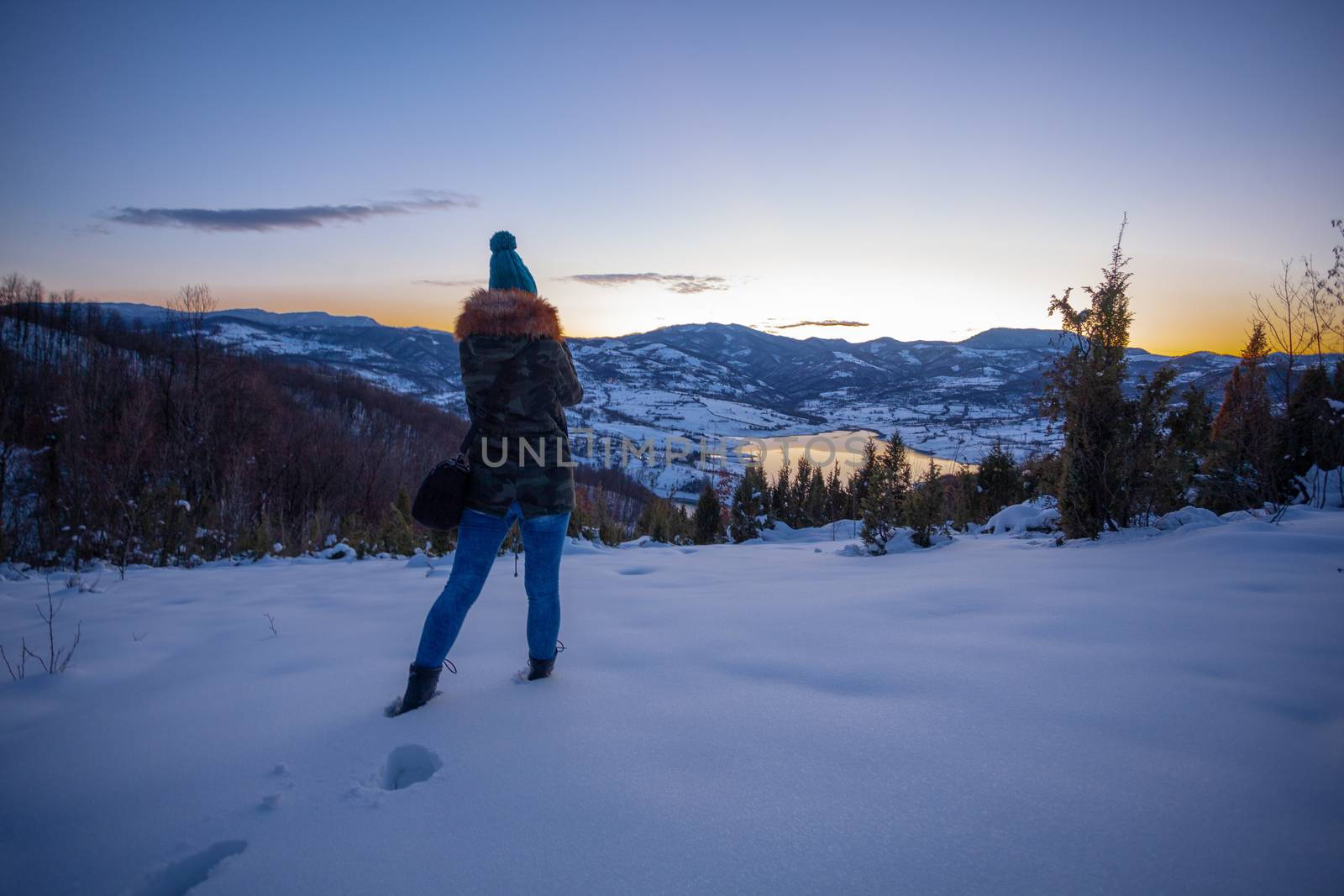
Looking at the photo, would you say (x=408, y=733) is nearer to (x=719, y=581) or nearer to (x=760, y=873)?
(x=760, y=873)

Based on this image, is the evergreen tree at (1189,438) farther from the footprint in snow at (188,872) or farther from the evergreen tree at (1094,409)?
the footprint in snow at (188,872)

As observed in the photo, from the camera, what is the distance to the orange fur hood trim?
2156 mm

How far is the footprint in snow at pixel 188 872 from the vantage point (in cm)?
129

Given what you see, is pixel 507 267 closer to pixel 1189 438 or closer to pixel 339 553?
pixel 339 553

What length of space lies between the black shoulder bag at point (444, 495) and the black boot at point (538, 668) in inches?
26.3

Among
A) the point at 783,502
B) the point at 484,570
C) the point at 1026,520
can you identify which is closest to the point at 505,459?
the point at 484,570

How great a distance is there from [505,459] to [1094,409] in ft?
19.0

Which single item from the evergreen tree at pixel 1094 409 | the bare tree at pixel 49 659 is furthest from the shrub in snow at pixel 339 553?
the evergreen tree at pixel 1094 409

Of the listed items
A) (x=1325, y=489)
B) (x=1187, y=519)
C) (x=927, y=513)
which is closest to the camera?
(x=1187, y=519)

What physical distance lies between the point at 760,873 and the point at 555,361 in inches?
68.1

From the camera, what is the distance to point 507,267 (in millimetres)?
2371

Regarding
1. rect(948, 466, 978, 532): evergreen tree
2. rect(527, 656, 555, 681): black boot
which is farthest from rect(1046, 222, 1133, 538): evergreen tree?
rect(527, 656, 555, 681): black boot

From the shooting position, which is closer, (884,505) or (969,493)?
(884,505)

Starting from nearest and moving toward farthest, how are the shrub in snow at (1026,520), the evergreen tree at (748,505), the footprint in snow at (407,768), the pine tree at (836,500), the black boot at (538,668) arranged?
1. the footprint in snow at (407,768)
2. the black boot at (538,668)
3. the shrub in snow at (1026,520)
4. the evergreen tree at (748,505)
5. the pine tree at (836,500)
